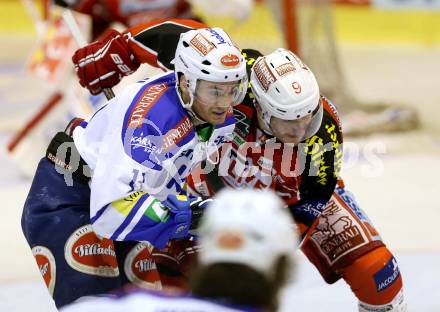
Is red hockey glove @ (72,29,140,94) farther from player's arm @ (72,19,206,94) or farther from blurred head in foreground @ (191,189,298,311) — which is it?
blurred head in foreground @ (191,189,298,311)

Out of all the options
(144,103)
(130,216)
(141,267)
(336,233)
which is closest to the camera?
(130,216)

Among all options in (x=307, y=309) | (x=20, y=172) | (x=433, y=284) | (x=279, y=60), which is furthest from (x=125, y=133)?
(x=20, y=172)

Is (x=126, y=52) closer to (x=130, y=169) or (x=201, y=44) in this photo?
(x=201, y=44)

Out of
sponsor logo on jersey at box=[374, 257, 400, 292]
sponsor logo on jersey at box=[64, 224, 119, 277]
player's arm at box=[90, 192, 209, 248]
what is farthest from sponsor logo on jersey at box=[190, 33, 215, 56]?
sponsor logo on jersey at box=[374, 257, 400, 292]

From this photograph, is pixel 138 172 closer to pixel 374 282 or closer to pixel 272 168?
pixel 272 168

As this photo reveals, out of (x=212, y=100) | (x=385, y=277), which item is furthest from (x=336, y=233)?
(x=212, y=100)

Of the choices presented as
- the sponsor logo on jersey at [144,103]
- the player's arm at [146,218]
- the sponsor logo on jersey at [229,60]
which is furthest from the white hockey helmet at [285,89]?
the player's arm at [146,218]

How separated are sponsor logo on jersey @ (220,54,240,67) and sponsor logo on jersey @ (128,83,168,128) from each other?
182 millimetres

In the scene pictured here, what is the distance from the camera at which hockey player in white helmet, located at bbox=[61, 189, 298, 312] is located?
187cm

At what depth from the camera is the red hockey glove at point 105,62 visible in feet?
11.0

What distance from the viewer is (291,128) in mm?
3164

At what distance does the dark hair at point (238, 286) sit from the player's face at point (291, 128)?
4.21ft

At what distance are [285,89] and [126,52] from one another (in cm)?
57

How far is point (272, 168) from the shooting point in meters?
3.36
